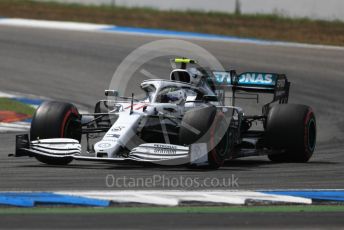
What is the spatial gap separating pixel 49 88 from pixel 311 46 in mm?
8779

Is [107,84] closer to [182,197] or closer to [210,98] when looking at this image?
[210,98]

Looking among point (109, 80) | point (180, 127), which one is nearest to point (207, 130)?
point (180, 127)

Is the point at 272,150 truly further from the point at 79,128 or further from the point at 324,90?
the point at 324,90

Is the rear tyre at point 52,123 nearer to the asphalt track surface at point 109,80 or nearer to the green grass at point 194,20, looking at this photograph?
the asphalt track surface at point 109,80

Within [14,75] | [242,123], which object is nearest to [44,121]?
[242,123]

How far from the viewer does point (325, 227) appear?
8570 millimetres

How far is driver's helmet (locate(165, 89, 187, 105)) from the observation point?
13.6m

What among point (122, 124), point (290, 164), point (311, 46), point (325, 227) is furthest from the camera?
point (311, 46)

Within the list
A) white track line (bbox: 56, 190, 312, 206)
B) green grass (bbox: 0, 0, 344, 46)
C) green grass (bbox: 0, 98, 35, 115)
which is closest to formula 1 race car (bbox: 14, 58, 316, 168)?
white track line (bbox: 56, 190, 312, 206)

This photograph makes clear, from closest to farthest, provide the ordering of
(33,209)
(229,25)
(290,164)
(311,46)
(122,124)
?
1. (33,209)
2. (122,124)
3. (290,164)
4. (311,46)
5. (229,25)

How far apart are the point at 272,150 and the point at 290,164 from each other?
0.34 meters

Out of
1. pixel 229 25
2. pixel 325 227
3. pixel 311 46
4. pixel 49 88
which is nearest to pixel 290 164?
pixel 325 227

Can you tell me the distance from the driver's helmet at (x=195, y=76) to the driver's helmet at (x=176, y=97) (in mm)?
373

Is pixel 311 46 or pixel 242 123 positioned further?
pixel 311 46
